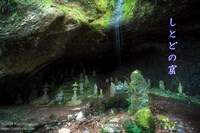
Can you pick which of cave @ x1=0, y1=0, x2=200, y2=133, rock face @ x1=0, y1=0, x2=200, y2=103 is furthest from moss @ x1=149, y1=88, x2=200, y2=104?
rock face @ x1=0, y1=0, x2=200, y2=103

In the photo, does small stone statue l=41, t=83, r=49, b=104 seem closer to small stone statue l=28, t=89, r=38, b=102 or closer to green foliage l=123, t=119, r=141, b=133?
small stone statue l=28, t=89, r=38, b=102

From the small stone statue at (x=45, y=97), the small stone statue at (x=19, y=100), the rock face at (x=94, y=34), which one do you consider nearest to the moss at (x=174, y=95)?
the rock face at (x=94, y=34)

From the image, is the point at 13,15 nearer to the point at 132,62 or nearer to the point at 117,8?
the point at 117,8

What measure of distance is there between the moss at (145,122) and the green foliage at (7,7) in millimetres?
6296

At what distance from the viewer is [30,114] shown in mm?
8555

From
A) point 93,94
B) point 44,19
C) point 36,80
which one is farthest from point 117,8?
point 36,80

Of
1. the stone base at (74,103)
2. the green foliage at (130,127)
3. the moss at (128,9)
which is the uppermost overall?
the moss at (128,9)

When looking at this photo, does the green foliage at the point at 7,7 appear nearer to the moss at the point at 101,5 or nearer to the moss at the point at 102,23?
the moss at the point at 102,23

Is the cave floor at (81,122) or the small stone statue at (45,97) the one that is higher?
the small stone statue at (45,97)

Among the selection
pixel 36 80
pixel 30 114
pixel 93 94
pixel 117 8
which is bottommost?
pixel 30 114

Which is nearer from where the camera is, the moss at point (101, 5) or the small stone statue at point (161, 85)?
the moss at point (101, 5)

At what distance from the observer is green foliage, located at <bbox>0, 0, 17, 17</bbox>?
7445 millimetres

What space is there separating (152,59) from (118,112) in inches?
247

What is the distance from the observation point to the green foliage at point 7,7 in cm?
745
